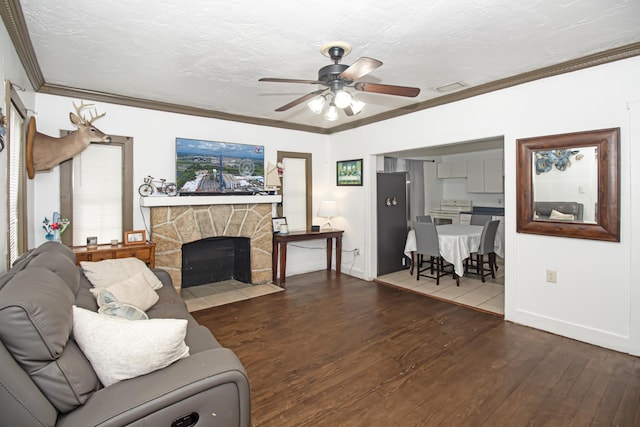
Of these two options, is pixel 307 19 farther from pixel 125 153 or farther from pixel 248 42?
pixel 125 153

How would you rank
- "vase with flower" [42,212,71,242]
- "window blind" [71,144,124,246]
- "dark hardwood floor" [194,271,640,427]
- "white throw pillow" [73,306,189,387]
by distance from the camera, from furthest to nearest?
"window blind" [71,144,124,246], "vase with flower" [42,212,71,242], "dark hardwood floor" [194,271,640,427], "white throw pillow" [73,306,189,387]

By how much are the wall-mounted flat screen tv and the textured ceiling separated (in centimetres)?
97

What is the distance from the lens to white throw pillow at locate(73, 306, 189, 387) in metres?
1.33

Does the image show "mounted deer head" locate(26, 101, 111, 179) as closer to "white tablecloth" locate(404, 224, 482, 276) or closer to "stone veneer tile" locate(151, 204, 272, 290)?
"stone veneer tile" locate(151, 204, 272, 290)

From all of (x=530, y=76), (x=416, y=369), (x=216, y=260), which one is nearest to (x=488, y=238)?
(x=530, y=76)

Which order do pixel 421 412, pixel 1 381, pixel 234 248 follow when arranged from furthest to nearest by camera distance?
pixel 234 248 < pixel 421 412 < pixel 1 381

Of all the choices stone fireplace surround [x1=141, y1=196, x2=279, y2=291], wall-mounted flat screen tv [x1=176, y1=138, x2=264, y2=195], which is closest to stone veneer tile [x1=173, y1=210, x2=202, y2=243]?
stone fireplace surround [x1=141, y1=196, x2=279, y2=291]

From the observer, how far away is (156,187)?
4.20 metres

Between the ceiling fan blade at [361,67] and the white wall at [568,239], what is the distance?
2.12 metres

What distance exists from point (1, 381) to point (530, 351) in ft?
11.0

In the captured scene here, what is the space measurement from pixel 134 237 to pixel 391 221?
367 centimetres

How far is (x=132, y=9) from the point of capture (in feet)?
6.88

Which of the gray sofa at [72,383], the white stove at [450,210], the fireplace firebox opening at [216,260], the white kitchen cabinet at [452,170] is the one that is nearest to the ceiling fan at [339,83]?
the gray sofa at [72,383]

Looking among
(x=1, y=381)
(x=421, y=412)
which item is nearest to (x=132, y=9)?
(x=1, y=381)
